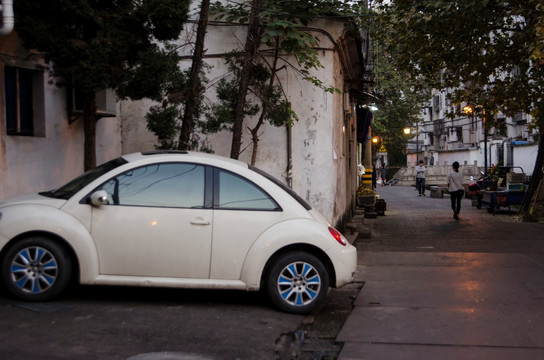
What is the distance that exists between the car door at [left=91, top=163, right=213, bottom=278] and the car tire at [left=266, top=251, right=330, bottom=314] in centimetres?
73

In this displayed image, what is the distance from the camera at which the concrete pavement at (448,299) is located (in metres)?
5.42

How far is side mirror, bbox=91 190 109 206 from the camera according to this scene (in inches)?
238

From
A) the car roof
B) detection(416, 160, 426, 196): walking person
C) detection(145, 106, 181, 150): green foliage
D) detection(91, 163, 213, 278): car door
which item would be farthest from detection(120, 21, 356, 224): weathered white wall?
detection(416, 160, 426, 196): walking person

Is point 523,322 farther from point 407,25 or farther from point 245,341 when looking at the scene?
point 407,25

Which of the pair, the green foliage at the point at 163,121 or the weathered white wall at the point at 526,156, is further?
the weathered white wall at the point at 526,156

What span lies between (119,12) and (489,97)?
480 inches

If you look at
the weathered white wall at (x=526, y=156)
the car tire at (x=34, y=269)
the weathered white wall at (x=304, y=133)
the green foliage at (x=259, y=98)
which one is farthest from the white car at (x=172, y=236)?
the weathered white wall at (x=526, y=156)

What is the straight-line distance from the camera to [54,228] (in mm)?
6012

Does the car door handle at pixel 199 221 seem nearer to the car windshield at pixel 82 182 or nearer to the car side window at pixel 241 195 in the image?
the car side window at pixel 241 195

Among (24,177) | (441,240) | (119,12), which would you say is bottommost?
(441,240)

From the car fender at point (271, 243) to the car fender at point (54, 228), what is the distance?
1563 mm

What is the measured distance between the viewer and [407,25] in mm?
13977

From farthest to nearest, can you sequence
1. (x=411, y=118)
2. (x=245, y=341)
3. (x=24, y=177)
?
(x=411, y=118) < (x=24, y=177) < (x=245, y=341)

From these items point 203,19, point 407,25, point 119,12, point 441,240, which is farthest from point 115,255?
point 407,25
